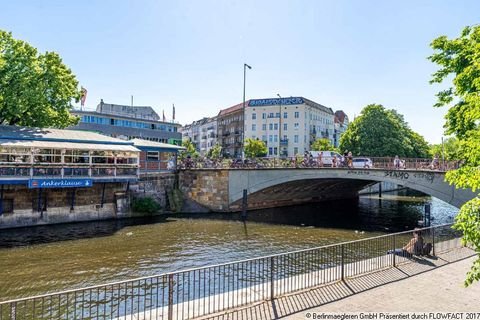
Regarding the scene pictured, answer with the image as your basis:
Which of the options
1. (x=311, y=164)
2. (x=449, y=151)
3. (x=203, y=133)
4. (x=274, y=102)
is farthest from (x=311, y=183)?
(x=203, y=133)

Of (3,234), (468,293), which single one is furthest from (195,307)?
(3,234)

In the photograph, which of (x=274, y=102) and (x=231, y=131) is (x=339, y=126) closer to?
(x=274, y=102)

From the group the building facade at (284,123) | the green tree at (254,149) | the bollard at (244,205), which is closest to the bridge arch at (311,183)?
the bollard at (244,205)

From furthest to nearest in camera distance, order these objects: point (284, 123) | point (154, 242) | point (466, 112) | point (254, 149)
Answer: point (284, 123)
point (254, 149)
point (154, 242)
point (466, 112)

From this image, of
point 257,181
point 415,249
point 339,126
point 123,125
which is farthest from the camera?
point 339,126

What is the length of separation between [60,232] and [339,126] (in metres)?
89.7

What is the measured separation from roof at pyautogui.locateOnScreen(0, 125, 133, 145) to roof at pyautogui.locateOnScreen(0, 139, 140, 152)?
1.64 feet

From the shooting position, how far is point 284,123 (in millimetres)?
80875

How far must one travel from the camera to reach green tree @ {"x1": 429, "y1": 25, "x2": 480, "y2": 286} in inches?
251

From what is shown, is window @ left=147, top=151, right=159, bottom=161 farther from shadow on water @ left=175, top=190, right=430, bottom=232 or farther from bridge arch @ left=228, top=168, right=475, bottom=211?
bridge arch @ left=228, top=168, right=475, bottom=211

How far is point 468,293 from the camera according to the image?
32.8 feet

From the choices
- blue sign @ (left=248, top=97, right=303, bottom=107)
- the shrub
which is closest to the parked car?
the shrub

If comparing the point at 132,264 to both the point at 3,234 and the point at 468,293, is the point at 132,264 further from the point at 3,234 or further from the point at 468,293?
the point at 468,293

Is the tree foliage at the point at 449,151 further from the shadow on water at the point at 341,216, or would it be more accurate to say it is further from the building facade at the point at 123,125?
the building facade at the point at 123,125
